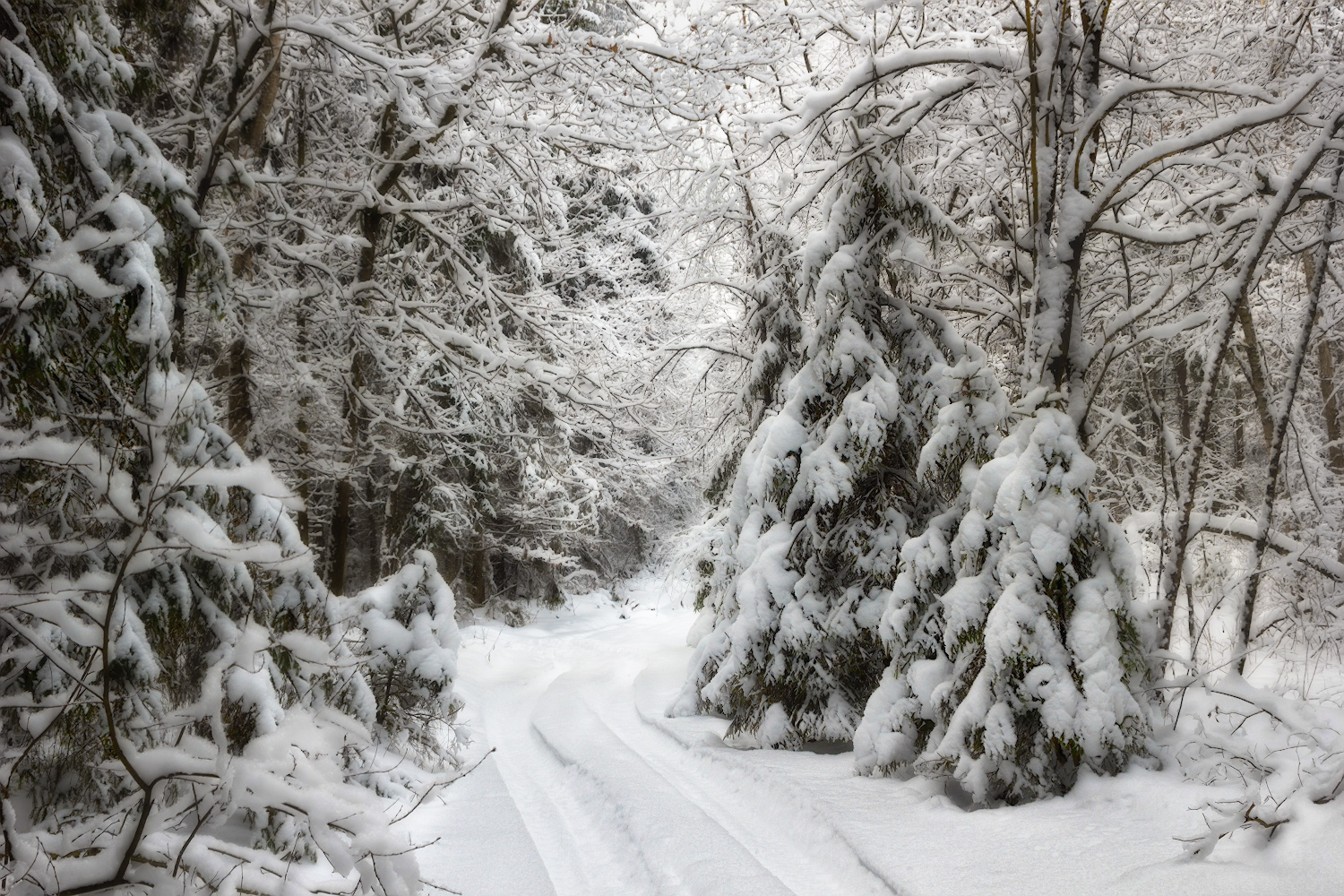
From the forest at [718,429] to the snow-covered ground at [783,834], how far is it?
4cm

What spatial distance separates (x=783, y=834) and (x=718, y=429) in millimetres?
6701

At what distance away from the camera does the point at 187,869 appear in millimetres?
2264

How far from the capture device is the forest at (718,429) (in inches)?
119

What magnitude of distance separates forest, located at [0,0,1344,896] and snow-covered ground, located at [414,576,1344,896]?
0.14ft

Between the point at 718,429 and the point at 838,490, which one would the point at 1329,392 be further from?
the point at 838,490

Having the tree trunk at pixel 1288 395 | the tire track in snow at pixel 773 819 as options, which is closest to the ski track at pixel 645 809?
the tire track in snow at pixel 773 819

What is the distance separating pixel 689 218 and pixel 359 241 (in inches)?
196

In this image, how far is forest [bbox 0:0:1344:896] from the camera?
9.96 ft

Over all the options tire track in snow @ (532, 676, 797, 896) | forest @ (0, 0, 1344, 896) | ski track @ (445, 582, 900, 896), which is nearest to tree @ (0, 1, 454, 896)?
forest @ (0, 0, 1344, 896)

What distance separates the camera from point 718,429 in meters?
11.0

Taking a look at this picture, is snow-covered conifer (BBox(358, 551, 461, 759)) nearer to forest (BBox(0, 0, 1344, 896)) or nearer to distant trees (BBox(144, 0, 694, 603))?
forest (BBox(0, 0, 1344, 896))

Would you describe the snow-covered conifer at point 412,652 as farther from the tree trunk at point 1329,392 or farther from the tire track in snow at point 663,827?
the tree trunk at point 1329,392

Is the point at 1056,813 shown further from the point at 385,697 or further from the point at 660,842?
the point at 385,697

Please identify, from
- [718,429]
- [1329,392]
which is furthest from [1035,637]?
[1329,392]
